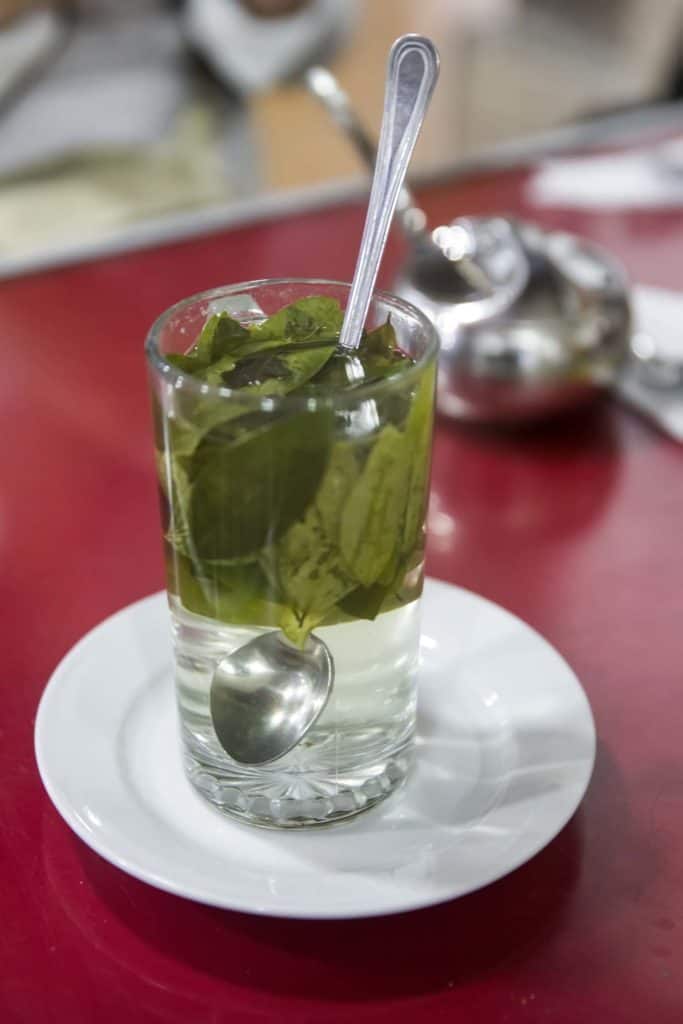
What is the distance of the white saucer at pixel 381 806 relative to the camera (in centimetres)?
42

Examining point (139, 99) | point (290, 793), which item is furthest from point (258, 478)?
point (139, 99)

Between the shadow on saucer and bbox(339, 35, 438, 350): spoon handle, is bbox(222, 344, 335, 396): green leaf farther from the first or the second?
the shadow on saucer

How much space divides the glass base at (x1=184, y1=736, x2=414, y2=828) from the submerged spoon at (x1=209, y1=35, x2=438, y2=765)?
14 millimetres

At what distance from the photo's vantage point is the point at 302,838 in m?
0.45

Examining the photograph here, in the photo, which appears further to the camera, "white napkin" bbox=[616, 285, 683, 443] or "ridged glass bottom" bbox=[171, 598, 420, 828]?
"white napkin" bbox=[616, 285, 683, 443]

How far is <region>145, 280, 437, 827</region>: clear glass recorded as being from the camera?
0.41 meters

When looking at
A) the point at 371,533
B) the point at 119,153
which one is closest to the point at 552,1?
the point at 119,153

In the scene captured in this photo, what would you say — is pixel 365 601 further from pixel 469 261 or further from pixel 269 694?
pixel 469 261

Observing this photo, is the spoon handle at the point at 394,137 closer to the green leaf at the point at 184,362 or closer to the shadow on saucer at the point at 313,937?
the green leaf at the point at 184,362

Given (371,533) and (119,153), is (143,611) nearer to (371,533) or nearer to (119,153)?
(371,533)

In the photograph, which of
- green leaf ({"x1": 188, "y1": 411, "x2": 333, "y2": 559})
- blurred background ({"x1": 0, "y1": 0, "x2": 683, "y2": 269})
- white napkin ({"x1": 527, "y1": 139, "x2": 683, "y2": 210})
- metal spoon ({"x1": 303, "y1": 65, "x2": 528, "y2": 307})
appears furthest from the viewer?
blurred background ({"x1": 0, "y1": 0, "x2": 683, "y2": 269})

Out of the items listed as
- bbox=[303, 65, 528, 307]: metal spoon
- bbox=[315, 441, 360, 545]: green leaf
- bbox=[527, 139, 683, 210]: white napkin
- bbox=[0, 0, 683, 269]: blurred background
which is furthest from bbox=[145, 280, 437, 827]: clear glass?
bbox=[0, 0, 683, 269]: blurred background

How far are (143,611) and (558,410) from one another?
1.09 feet

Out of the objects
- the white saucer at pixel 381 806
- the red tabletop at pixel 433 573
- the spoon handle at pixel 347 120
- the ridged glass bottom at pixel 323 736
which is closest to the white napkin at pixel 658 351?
the red tabletop at pixel 433 573
